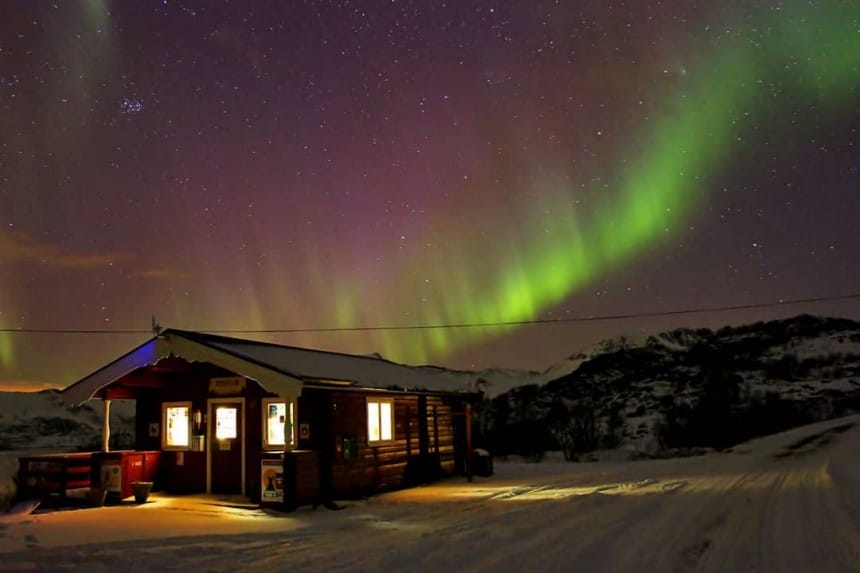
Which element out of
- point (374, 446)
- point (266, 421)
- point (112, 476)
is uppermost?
point (266, 421)

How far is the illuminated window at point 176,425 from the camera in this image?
2008cm

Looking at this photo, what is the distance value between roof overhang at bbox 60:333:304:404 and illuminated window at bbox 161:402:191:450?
198cm

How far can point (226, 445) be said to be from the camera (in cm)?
1933

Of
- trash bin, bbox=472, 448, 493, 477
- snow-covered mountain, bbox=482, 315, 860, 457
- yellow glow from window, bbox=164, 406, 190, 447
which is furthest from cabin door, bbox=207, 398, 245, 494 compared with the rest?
snow-covered mountain, bbox=482, 315, 860, 457

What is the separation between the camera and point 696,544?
33.7 ft

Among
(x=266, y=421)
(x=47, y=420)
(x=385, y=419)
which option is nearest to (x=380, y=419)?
(x=385, y=419)

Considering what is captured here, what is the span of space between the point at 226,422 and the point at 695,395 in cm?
6089

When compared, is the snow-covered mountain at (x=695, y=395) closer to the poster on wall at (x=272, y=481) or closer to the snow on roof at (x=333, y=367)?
the snow on roof at (x=333, y=367)

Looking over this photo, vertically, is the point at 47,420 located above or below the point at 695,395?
above

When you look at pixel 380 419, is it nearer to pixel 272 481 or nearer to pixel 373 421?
pixel 373 421

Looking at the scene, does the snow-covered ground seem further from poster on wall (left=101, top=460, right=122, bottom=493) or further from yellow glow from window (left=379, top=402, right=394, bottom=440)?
yellow glow from window (left=379, top=402, right=394, bottom=440)

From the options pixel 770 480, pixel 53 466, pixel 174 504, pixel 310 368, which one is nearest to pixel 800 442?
pixel 770 480

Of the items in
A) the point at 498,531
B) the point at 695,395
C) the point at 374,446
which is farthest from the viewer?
the point at 695,395

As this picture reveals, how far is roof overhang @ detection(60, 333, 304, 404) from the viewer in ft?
53.3
